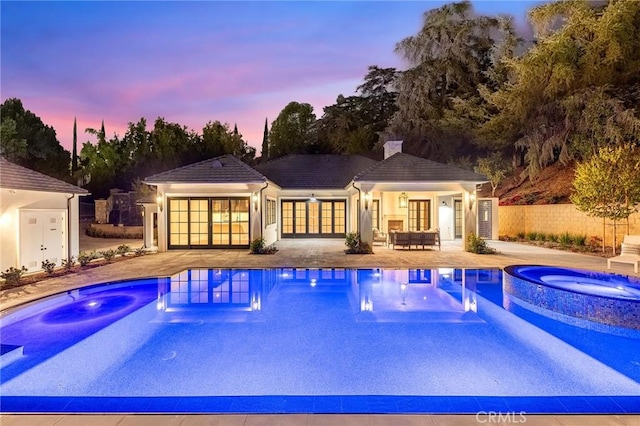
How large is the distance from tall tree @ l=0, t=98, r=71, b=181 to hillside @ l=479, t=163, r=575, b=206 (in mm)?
37038

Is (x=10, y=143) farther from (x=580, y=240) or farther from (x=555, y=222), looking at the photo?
(x=580, y=240)

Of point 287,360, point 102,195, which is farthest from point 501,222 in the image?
point 102,195

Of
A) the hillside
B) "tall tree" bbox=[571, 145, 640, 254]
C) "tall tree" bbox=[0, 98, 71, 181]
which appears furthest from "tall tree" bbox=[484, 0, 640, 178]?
"tall tree" bbox=[0, 98, 71, 181]

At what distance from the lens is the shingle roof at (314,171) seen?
19469 millimetres

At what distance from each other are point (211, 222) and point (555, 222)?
15247 millimetres

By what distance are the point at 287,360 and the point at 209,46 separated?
1622cm

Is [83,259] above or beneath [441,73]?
beneath

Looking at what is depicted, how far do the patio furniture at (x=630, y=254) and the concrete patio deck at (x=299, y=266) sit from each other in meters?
0.26

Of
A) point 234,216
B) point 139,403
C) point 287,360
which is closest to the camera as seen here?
point 139,403

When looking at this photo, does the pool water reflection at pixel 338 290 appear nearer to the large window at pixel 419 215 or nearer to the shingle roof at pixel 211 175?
the shingle roof at pixel 211 175

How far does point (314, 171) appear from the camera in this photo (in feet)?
68.1

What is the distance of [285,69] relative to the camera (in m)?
21.8

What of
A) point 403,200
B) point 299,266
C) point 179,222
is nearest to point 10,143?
point 179,222

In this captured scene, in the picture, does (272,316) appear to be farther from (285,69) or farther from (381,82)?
(381,82)
